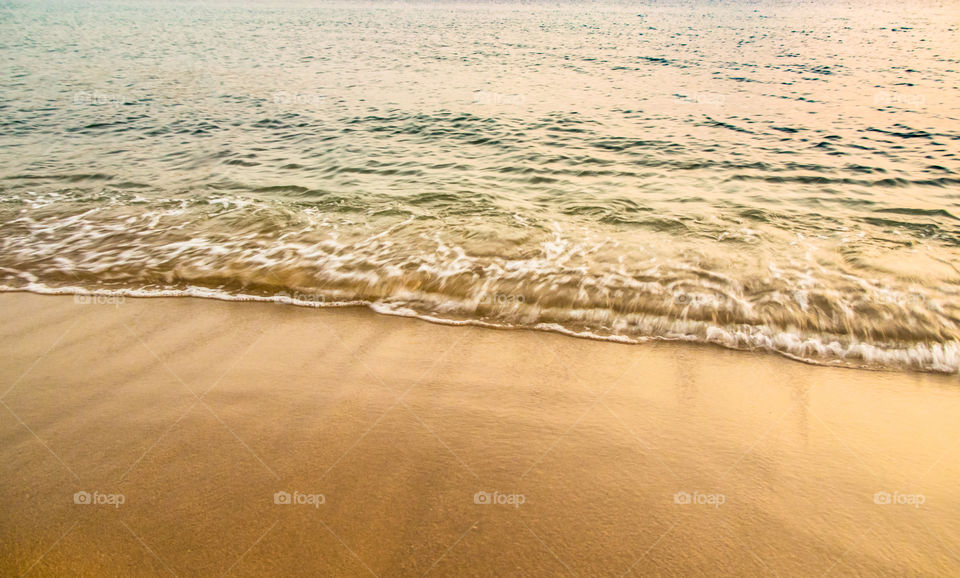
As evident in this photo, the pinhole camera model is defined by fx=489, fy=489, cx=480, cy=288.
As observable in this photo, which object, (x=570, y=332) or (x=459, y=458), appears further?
(x=570, y=332)

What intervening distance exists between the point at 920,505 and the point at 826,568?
2.43 feet

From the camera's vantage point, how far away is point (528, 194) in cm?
730

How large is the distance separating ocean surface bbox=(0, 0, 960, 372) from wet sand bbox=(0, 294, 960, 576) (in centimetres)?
69

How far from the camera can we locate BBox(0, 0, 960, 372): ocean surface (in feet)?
14.4

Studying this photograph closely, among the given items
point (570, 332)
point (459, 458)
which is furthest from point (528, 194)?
point (459, 458)

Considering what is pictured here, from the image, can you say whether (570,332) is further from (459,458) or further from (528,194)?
(528,194)

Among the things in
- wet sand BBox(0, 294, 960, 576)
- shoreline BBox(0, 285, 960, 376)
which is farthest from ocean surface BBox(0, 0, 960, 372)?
wet sand BBox(0, 294, 960, 576)

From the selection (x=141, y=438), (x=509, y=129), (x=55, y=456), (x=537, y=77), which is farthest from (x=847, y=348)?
(x=537, y=77)

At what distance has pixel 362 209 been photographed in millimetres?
6734

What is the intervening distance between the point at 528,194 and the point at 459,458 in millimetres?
5234

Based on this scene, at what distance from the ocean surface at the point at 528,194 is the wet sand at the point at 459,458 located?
2.26 ft

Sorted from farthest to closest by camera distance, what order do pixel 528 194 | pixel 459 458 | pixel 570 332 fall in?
pixel 528 194 → pixel 570 332 → pixel 459 458

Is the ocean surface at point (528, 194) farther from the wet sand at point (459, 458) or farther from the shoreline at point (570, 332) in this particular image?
the wet sand at point (459, 458)

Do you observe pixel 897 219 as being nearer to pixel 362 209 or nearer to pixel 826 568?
pixel 826 568
